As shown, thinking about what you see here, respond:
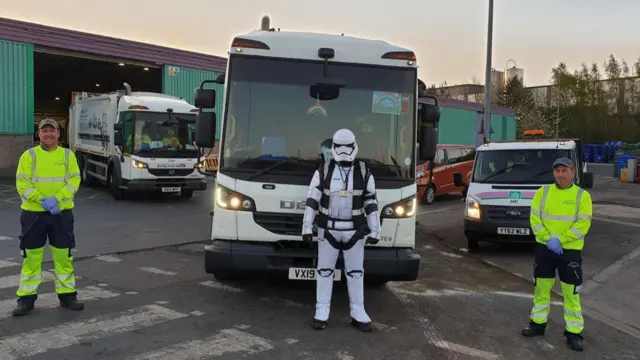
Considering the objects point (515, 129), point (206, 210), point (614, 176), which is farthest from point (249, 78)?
point (515, 129)

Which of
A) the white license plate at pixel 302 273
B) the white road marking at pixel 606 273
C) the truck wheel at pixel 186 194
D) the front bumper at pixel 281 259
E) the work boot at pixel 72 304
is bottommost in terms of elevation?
the white road marking at pixel 606 273

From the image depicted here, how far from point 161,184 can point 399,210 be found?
36.8 feet

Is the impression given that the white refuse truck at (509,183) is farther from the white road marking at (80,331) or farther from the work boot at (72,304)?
the work boot at (72,304)

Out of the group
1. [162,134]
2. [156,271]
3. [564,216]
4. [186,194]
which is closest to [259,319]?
[156,271]

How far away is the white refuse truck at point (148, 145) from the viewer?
1570 centimetres

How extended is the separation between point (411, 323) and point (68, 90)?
3655cm

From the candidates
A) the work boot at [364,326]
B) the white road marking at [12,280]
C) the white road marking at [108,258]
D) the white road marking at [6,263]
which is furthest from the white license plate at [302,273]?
the white road marking at [6,263]

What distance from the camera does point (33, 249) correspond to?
5805 mm

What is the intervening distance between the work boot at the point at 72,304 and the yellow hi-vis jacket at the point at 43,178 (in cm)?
92

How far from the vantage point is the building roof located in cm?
2083

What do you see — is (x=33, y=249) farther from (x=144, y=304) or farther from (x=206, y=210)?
(x=206, y=210)

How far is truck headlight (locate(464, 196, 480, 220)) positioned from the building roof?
57.8 ft

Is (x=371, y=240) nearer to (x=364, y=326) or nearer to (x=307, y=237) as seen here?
(x=307, y=237)

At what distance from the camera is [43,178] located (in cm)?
581
